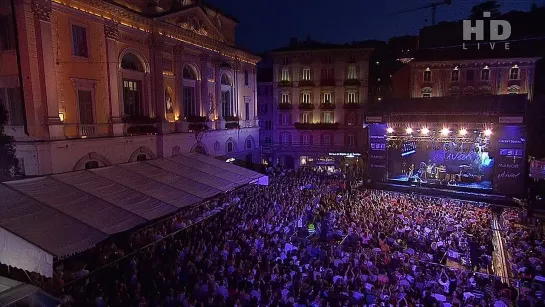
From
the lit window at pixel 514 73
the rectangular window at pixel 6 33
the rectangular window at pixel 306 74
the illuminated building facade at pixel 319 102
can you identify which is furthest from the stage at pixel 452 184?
the rectangular window at pixel 6 33

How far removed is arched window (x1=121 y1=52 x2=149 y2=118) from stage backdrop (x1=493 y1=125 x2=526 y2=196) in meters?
21.6

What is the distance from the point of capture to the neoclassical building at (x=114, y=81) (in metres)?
14.7

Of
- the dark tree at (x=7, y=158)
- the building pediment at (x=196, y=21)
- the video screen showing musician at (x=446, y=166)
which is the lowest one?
the video screen showing musician at (x=446, y=166)

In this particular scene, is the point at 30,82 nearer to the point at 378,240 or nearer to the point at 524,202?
the point at 378,240

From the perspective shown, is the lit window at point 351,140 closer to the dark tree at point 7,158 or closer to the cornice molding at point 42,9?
the cornice molding at point 42,9

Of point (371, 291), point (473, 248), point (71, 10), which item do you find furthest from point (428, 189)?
point (71, 10)

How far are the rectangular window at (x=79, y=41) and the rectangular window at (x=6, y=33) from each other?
2.41 m

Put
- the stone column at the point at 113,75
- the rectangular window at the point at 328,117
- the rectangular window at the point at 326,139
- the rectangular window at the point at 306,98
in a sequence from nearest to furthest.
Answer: the stone column at the point at 113,75 → the rectangular window at the point at 328,117 → the rectangular window at the point at 326,139 → the rectangular window at the point at 306,98

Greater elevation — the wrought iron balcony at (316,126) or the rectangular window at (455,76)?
the rectangular window at (455,76)

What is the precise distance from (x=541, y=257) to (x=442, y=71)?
22719 millimetres

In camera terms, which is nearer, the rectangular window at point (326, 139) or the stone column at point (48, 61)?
the stone column at point (48, 61)

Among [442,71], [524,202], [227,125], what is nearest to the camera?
[524,202]

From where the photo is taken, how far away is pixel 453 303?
1074 centimetres

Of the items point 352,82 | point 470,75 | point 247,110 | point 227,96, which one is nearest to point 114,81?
point 227,96
